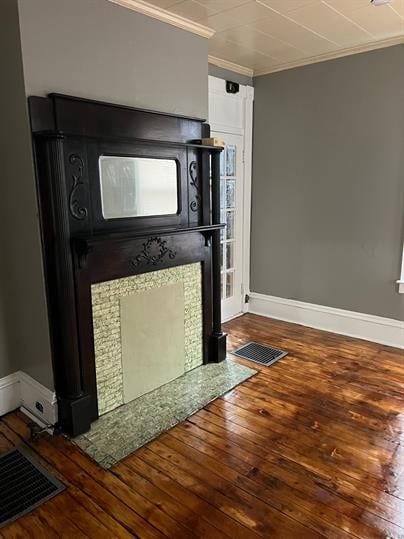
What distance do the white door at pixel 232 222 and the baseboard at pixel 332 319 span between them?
29cm

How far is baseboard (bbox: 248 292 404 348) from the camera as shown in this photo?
11.7 ft

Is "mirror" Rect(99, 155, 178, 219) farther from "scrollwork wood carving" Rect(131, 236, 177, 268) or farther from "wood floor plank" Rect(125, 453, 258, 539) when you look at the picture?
"wood floor plank" Rect(125, 453, 258, 539)

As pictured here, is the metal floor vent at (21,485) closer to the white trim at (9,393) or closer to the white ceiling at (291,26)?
the white trim at (9,393)

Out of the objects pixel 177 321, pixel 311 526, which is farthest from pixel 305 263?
pixel 311 526

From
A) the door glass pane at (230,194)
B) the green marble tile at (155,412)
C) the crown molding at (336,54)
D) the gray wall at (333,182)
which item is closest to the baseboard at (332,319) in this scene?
the gray wall at (333,182)

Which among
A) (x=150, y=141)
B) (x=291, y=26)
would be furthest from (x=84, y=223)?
(x=291, y=26)

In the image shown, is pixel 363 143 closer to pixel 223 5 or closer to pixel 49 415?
pixel 223 5

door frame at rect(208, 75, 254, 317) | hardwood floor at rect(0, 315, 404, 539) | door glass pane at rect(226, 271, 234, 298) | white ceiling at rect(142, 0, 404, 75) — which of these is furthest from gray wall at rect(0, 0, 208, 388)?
door glass pane at rect(226, 271, 234, 298)

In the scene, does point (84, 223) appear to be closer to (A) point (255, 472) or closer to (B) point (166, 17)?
Result: (B) point (166, 17)

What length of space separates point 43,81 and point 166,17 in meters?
1.04

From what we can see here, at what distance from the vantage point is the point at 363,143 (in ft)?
11.3

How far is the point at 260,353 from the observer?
3434mm

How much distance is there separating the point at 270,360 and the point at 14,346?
1934 mm

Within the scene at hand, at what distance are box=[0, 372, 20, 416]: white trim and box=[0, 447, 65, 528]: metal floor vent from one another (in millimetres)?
437
